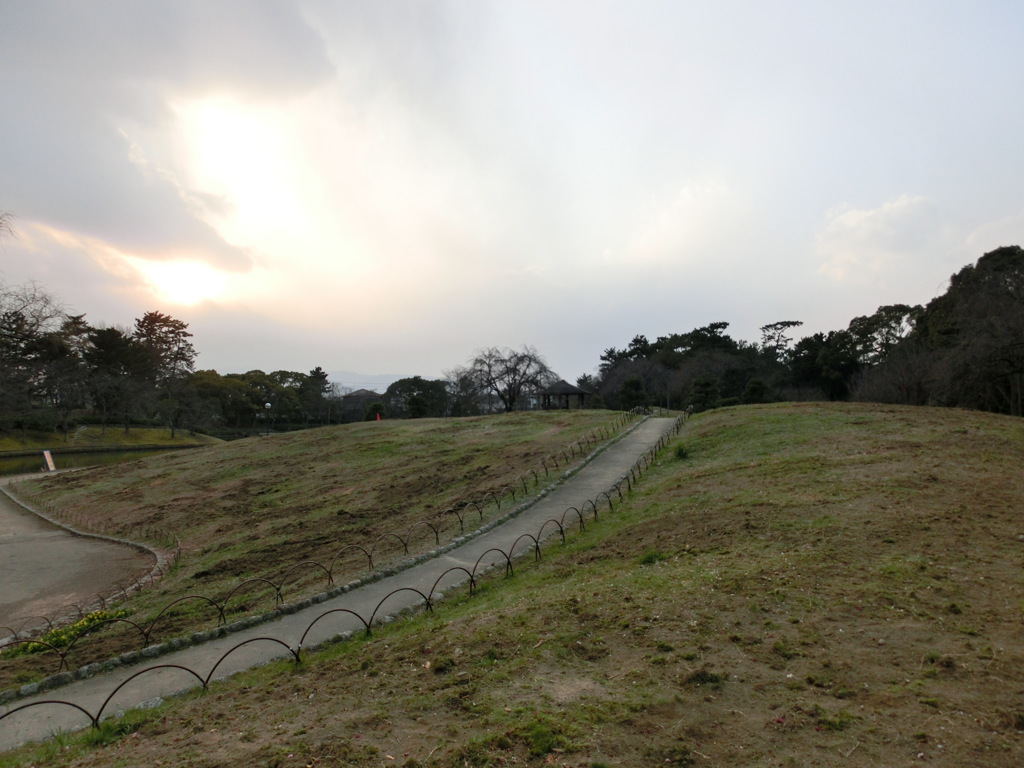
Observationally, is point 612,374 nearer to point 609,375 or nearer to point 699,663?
point 609,375

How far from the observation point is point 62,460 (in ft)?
149

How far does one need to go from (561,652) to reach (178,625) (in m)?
7.99

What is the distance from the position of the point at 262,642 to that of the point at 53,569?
13.8m

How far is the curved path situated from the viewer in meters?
13.5

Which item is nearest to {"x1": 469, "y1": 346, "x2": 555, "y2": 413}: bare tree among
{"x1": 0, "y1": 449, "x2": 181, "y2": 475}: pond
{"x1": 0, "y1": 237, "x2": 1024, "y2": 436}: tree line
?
{"x1": 0, "y1": 237, "x2": 1024, "y2": 436}: tree line

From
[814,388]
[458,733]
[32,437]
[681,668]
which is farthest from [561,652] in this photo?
[32,437]

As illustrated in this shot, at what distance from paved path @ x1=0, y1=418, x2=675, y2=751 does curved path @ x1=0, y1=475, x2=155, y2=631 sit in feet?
23.3

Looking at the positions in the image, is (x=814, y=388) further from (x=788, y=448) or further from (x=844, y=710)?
(x=844, y=710)

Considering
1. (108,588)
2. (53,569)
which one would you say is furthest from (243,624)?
(53,569)

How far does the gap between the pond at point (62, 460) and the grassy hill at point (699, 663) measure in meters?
47.2

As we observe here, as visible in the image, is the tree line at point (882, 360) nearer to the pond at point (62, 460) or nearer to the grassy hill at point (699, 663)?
the grassy hill at point (699, 663)

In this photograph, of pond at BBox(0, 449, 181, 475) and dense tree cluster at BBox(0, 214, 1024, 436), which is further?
pond at BBox(0, 449, 181, 475)

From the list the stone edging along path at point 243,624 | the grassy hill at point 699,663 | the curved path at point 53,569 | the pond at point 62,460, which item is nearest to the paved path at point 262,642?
the stone edging along path at point 243,624

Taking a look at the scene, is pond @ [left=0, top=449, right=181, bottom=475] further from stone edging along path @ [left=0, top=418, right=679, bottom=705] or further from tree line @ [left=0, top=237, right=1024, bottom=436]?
stone edging along path @ [left=0, top=418, right=679, bottom=705]
